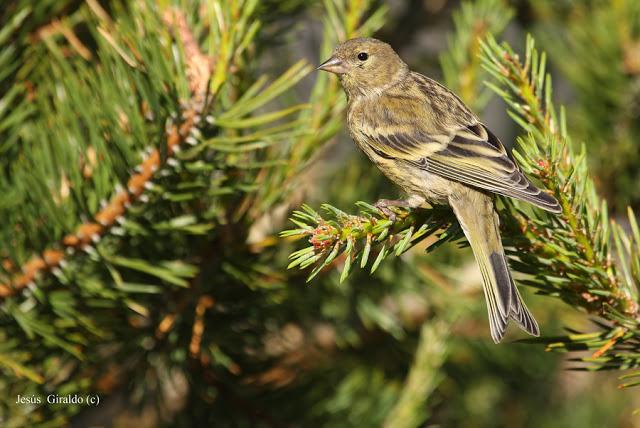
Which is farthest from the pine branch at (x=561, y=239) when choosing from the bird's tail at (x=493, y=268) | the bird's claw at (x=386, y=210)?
the bird's tail at (x=493, y=268)

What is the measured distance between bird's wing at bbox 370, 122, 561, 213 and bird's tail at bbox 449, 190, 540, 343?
12cm

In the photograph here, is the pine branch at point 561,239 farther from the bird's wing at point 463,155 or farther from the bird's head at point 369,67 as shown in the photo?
the bird's head at point 369,67

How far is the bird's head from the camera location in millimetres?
2398

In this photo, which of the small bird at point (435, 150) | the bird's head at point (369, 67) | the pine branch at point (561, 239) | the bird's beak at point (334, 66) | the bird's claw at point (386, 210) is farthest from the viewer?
the bird's head at point (369, 67)

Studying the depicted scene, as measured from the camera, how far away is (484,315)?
2.14 meters

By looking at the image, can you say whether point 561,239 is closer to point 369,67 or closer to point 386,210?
point 386,210

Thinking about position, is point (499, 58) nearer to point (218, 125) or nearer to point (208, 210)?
point (218, 125)

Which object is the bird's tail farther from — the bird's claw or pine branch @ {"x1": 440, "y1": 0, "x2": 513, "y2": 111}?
pine branch @ {"x1": 440, "y1": 0, "x2": 513, "y2": 111}

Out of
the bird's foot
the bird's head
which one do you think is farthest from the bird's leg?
the bird's head

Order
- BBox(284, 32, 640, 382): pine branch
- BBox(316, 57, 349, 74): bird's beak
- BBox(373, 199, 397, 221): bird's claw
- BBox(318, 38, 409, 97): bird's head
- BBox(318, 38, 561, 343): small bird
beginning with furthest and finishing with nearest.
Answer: BBox(318, 38, 409, 97): bird's head < BBox(316, 57, 349, 74): bird's beak < BBox(318, 38, 561, 343): small bird < BBox(373, 199, 397, 221): bird's claw < BBox(284, 32, 640, 382): pine branch

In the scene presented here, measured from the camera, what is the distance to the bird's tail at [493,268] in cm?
170

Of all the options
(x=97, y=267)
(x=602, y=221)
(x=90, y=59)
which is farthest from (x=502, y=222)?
(x=90, y=59)

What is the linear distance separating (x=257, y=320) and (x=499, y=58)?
0.86 meters

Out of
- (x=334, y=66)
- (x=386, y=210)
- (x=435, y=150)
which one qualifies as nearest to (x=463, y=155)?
(x=435, y=150)
